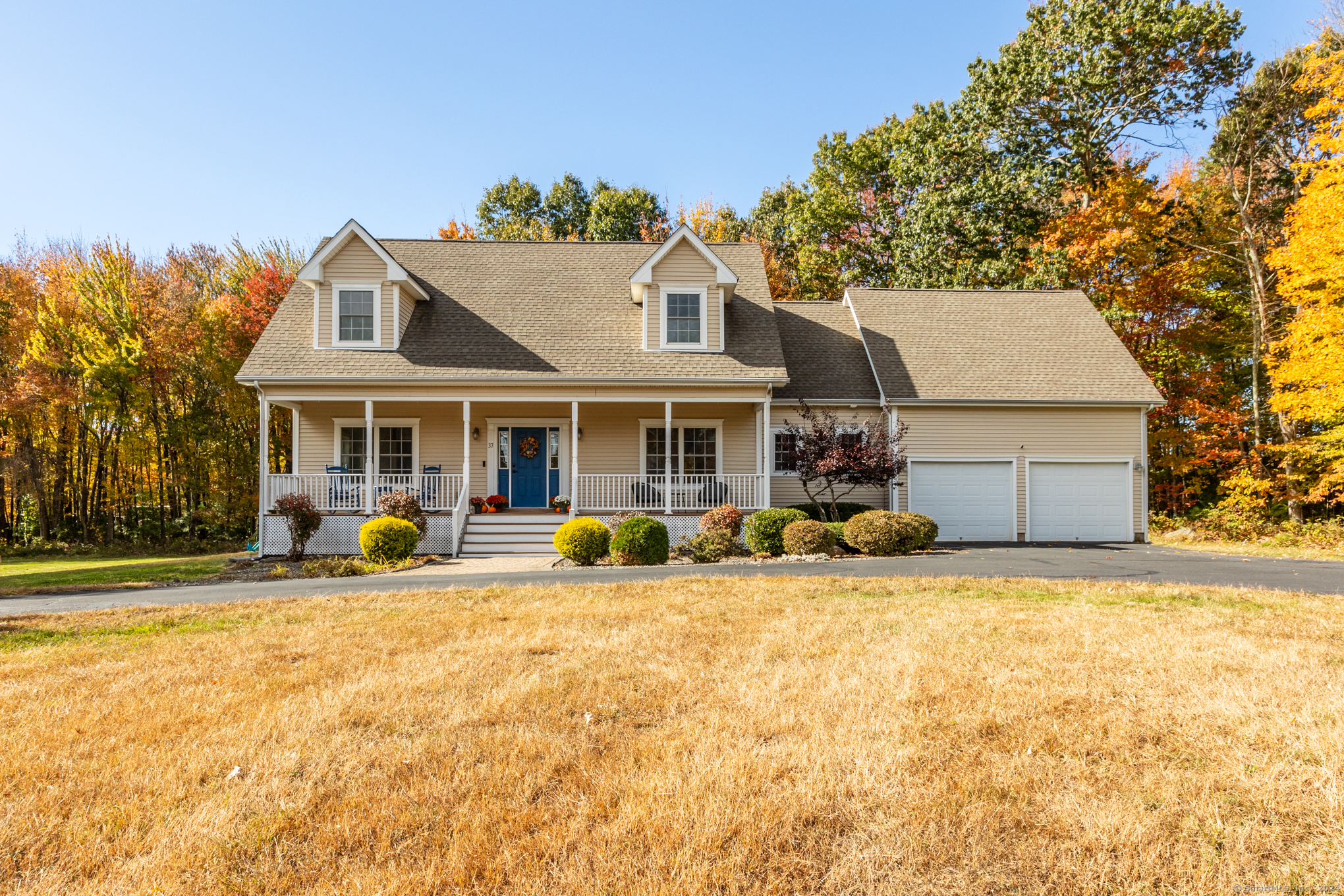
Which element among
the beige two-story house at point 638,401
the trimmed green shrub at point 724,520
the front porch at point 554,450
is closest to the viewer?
the trimmed green shrub at point 724,520

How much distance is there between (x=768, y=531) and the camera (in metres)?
15.0

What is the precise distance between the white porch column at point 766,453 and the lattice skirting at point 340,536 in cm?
725

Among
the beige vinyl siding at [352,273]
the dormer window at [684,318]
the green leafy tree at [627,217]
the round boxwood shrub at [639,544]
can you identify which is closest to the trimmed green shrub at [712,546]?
the round boxwood shrub at [639,544]

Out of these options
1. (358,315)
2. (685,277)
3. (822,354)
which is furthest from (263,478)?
(822,354)

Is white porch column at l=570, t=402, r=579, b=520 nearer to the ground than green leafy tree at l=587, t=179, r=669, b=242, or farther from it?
nearer to the ground

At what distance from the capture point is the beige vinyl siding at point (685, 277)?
711 inches

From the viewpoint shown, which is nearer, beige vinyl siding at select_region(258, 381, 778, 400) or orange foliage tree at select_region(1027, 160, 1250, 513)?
beige vinyl siding at select_region(258, 381, 778, 400)

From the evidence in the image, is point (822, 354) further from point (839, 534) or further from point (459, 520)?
point (459, 520)

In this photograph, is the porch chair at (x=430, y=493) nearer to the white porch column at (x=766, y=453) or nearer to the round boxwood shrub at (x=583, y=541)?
the round boxwood shrub at (x=583, y=541)

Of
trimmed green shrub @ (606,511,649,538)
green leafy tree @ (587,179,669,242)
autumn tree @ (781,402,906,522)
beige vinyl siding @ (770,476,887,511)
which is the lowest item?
trimmed green shrub @ (606,511,649,538)

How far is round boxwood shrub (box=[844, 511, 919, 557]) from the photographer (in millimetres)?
14484

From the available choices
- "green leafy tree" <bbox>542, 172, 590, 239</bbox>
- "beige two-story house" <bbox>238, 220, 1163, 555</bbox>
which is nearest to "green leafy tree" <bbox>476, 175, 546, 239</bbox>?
"green leafy tree" <bbox>542, 172, 590, 239</bbox>

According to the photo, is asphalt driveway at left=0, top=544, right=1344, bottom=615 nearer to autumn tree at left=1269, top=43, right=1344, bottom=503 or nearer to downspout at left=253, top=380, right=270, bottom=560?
downspout at left=253, top=380, right=270, bottom=560

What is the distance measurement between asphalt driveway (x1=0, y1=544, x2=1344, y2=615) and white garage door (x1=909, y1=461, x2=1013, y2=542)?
410cm
